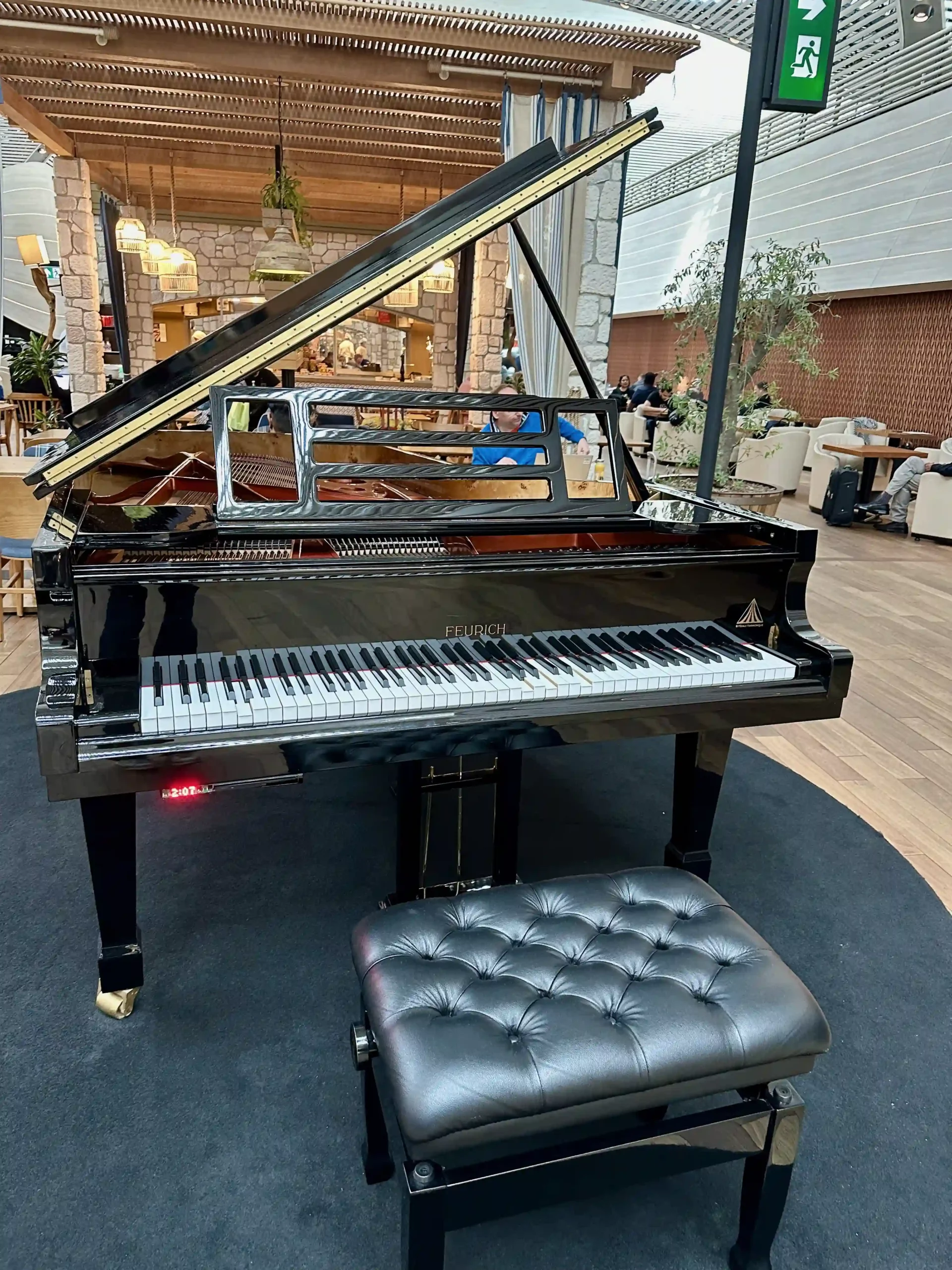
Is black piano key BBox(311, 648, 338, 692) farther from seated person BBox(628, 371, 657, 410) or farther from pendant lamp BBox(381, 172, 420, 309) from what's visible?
seated person BBox(628, 371, 657, 410)

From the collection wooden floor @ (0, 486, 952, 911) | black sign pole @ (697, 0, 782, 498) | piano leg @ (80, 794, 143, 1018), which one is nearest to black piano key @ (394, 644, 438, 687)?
piano leg @ (80, 794, 143, 1018)

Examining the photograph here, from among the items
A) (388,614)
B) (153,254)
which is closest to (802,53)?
(388,614)

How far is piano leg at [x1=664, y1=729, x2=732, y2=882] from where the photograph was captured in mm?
2160

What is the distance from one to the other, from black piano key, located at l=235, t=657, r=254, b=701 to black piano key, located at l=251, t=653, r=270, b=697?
2cm

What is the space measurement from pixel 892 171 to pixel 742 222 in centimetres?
1001

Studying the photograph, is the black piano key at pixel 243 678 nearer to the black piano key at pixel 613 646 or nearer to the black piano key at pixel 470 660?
the black piano key at pixel 470 660

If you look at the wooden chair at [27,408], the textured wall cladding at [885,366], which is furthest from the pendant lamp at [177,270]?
the textured wall cladding at [885,366]

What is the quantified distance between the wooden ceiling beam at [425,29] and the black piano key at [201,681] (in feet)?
16.3

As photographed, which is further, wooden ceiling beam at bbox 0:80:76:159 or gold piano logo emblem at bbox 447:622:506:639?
wooden ceiling beam at bbox 0:80:76:159

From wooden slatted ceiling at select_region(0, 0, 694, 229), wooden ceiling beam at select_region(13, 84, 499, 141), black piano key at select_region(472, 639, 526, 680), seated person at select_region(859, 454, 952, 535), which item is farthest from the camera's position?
seated person at select_region(859, 454, 952, 535)

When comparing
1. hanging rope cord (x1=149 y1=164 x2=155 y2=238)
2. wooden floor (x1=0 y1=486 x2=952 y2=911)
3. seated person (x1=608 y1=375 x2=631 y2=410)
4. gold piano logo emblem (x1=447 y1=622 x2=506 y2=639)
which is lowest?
wooden floor (x1=0 y1=486 x2=952 y2=911)

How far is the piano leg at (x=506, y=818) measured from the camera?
6.77 ft

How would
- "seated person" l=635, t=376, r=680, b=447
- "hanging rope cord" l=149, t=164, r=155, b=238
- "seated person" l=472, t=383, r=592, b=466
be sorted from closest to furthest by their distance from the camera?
"seated person" l=472, t=383, r=592, b=466, "hanging rope cord" l=149, t=164, r=155, b=238, "seated person" l=635, t=376, r=680, b=447

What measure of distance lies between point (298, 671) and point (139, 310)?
11293 millimetres
